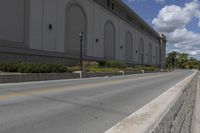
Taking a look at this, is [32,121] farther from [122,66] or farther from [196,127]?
[122,66]

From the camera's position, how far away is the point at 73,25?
45.7 m

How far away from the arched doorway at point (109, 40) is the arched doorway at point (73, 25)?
12.5 metres

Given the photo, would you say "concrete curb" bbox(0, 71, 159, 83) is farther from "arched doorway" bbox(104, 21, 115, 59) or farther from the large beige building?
"arched doorway" bbox(104, 21, 115, 59)

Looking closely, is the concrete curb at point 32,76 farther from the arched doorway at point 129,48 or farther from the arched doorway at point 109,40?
the arched doorway at point 129,48

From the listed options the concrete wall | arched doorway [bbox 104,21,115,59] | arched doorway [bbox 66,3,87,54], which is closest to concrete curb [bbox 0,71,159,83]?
the concrete wall

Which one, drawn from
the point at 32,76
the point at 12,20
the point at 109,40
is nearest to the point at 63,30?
the point at 12,20

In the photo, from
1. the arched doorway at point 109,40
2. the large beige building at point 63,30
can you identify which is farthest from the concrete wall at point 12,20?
the arched doorway at point 109,40

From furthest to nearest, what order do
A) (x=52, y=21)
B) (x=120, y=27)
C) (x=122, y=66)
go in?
(x=120, y=27) → (x=122, y=66) → (x=52, y=21)

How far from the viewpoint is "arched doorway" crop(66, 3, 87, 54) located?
4384 cm

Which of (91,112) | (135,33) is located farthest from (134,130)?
(135,33)

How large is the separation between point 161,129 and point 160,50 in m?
132

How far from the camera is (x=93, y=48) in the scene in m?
52.9

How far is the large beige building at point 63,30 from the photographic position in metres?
31.8

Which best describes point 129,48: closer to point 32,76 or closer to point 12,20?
point 12,20
